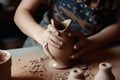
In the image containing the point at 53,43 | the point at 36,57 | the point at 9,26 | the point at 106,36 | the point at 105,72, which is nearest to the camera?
the point at 105,72

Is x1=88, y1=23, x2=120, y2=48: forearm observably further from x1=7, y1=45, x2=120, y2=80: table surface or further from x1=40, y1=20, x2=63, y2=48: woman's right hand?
x1=40, y1=20, x2=63, y2=48: woman's right hand

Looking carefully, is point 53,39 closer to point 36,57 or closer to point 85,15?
point 36,57

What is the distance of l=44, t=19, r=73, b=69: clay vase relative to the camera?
3.33 feet

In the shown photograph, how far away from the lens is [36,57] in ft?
3.82

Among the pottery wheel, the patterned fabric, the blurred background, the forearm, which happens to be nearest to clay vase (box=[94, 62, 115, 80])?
the pottery wheel

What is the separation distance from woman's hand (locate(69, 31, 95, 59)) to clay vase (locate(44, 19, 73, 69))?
3 cm

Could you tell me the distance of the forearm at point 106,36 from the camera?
1.24 m

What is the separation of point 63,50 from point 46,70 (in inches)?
4.5

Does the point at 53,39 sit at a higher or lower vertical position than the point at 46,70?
higher

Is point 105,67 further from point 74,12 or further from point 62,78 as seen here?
point 74,12

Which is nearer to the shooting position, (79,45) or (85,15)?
(79,45)

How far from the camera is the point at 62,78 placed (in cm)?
101

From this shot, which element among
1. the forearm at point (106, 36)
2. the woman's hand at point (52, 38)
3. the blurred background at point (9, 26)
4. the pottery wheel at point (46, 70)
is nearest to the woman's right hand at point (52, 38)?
the woman's hand at point (52, 38)

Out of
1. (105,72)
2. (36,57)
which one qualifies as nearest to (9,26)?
(36,57)
